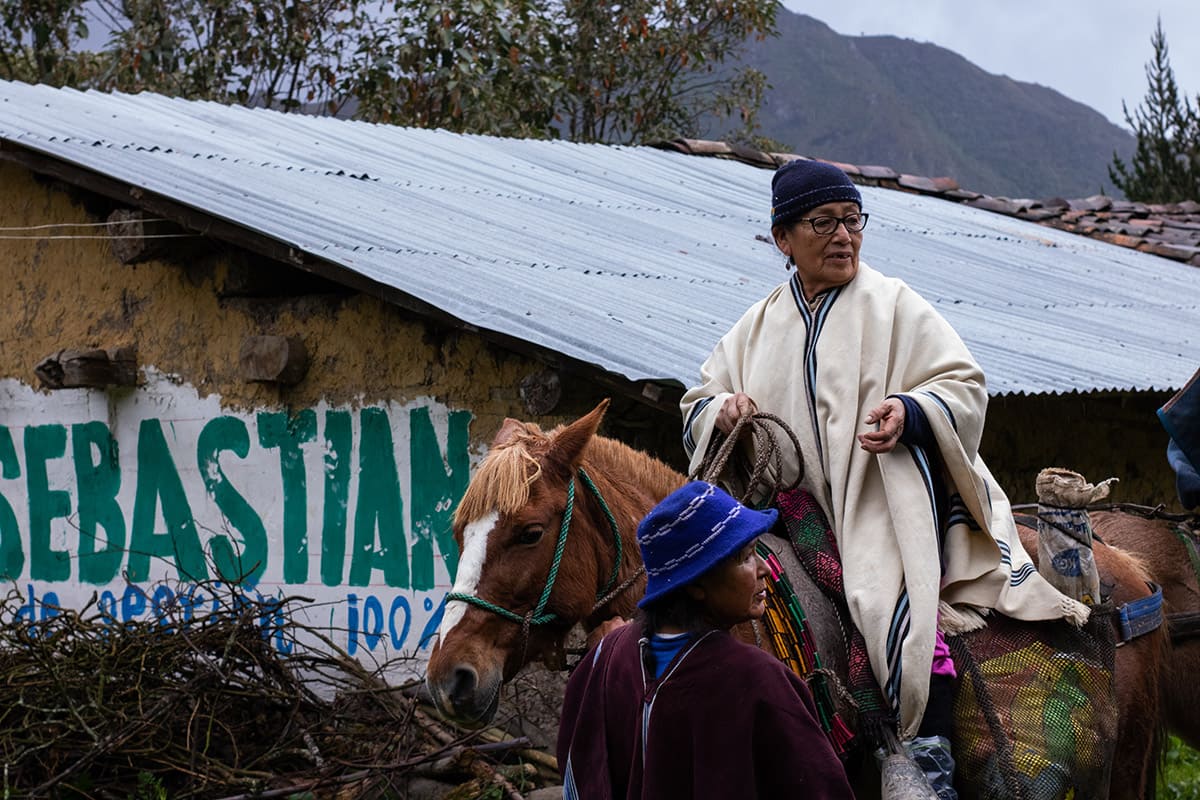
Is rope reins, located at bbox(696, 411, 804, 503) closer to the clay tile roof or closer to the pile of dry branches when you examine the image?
the pile of dry branches

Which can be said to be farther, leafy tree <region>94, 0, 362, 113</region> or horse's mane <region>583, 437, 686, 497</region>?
leafy tree <region>94, 0, 362, 113</region>

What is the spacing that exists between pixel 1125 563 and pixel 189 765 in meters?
3.17

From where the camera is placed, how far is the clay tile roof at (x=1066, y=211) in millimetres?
12062

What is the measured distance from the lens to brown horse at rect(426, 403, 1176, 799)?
10.5 ft

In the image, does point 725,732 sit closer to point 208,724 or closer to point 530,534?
point 530,534

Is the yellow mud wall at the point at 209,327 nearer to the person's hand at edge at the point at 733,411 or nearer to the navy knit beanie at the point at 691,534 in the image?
the person's hand at edge at the point at 733,411

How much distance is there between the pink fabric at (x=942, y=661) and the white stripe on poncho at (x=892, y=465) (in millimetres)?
75

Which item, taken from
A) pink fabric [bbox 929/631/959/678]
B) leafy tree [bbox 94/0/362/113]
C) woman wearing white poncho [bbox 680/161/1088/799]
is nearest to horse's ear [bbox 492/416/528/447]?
woman wearing white poncho [bbox 680/161/1088/799]

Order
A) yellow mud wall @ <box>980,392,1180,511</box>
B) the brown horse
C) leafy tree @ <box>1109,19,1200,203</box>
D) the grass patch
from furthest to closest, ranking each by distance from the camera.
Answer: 1. leafy tree @ <box>1109,19,1200,203</box>
2. yellow mud wall @ <box>980,392,1180,511</box>
3. the grass patch
4. the brown horse

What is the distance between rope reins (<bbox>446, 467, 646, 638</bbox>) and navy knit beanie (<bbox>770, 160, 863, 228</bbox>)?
2.85ft

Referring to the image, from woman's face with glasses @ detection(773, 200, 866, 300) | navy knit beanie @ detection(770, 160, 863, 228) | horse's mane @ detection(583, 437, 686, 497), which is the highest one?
navy knit beanie @ detection(770, 160, 863, 228)

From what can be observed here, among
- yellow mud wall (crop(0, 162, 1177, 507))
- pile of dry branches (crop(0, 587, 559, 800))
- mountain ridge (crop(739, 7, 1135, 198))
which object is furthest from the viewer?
mountain ridge (crop(739, 7, 1135, 198))

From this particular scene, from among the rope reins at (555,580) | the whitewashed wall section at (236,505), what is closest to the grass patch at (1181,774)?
the whitewashed wall section at (236,505)

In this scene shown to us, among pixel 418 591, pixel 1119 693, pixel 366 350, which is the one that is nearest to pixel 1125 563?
pixel 1119 693
